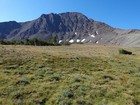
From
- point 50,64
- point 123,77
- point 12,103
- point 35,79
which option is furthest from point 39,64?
point 12,103

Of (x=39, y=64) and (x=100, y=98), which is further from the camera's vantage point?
(x=39, y=64)

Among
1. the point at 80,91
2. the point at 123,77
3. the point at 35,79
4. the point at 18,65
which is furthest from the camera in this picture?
the point at 18,65

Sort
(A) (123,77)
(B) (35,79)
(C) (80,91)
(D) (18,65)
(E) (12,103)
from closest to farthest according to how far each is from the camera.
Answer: (E) (12,103) < (C) (80,91) < (B) (35,79) < (A) (123,77) < (D) (18,65)

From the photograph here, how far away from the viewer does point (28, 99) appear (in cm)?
1877

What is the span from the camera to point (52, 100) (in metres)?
18.8

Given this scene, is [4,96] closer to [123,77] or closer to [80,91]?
[80,91]

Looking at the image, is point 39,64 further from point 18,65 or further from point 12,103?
point 12,103

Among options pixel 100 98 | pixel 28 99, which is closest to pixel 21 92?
pixel 28 99

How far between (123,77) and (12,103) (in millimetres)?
13990

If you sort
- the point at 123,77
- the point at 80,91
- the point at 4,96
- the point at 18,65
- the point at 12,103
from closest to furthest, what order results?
the point at 12,103 → the point at 4,96 → the point at 80,91 → the point at 123,77 → the point at 18,65

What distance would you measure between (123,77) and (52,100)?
11139mm

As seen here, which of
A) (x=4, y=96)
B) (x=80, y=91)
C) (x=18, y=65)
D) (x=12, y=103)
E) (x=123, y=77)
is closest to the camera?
(x=12, y=103)

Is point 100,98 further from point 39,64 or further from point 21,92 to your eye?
point 39,64

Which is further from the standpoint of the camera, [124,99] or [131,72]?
[131,72]
